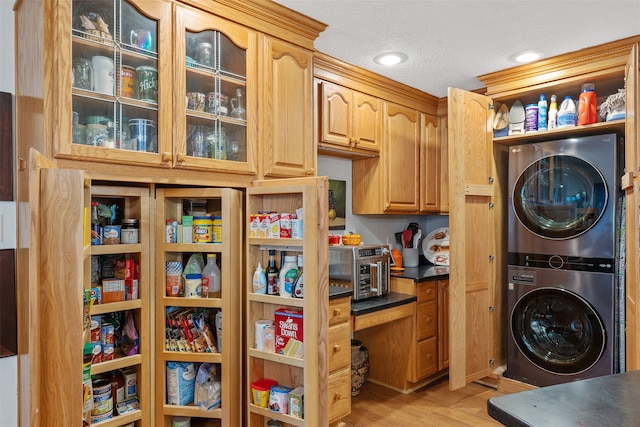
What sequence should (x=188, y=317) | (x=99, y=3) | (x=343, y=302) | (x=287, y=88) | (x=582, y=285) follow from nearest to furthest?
(x=99, y=3)
(x=188, y=317)
(x=287, y=88)
(x=343, y=302)
(x=582, y=285)

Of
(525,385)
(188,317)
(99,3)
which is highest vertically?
(99,3)

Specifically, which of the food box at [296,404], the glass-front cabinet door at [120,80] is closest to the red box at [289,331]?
the food box at [296,404]

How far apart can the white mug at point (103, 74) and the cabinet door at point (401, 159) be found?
7.05 feet

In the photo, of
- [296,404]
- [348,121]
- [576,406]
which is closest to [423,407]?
[296,404]

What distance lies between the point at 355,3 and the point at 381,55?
2.35ft

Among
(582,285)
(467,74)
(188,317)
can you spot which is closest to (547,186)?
(582,285)

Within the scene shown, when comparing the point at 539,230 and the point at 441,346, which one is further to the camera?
the point at 441,346

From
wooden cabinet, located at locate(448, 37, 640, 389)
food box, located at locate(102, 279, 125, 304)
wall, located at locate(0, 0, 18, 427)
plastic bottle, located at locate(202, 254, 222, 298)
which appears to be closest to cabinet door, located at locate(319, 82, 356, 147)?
wooden cabinet, located at locate(448, 37, 640, 389)

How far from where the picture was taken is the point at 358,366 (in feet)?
10.5

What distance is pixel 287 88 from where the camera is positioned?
2207 millimetres

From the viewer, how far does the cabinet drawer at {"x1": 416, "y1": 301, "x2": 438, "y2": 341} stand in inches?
125

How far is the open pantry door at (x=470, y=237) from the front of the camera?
110 inches

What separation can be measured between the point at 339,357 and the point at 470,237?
127cm

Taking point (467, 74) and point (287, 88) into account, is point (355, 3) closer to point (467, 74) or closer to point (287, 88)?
point (287, 88)
